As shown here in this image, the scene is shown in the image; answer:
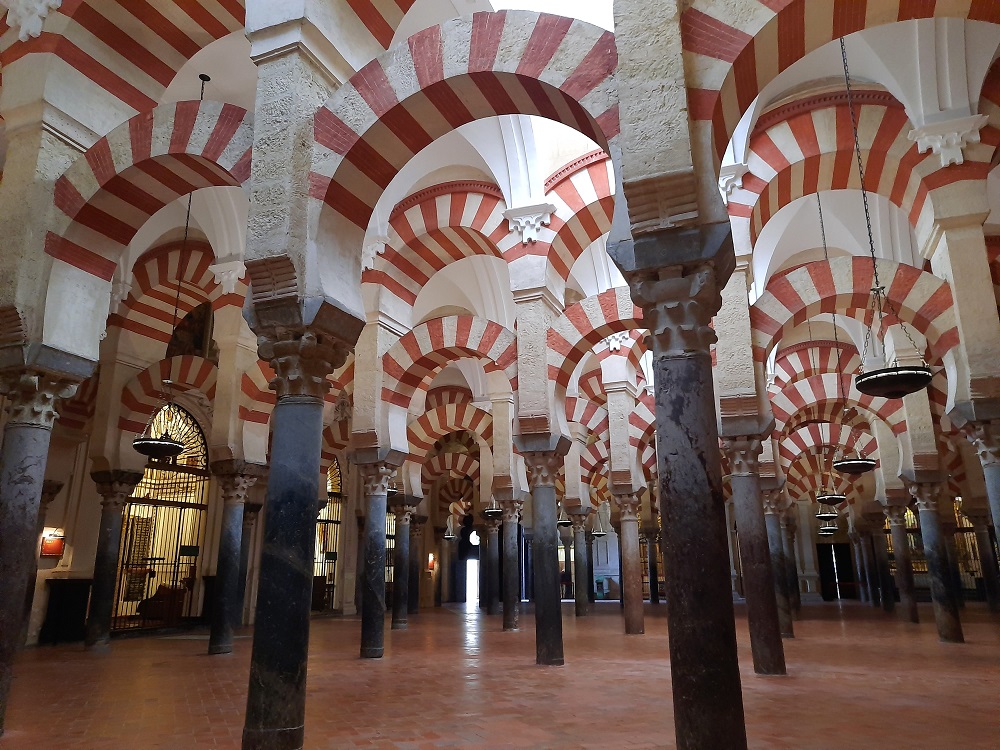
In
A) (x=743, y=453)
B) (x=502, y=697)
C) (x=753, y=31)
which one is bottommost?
(x=502, y=697)

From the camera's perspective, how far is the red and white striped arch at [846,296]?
22.4 ft

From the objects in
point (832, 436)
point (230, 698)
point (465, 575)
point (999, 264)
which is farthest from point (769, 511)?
point (465, 575)

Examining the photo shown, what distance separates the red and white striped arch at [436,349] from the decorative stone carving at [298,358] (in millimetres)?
4664

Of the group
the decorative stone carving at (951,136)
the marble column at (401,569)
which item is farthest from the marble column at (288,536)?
the marble column at (401,569)

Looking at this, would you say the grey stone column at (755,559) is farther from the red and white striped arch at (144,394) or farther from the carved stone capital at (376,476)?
the red and white striped arch at (144,394)

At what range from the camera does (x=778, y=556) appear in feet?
34.6

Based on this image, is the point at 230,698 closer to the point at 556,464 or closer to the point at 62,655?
the point at 556,464

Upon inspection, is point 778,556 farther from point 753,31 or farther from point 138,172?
point 138,172

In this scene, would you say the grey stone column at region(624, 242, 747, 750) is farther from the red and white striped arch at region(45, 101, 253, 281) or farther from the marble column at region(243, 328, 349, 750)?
the red and white striped arch at region(45, 101, 253, 281)

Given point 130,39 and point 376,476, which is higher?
point 130,39

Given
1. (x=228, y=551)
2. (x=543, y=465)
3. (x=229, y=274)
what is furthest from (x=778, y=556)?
(x=229, y=274)

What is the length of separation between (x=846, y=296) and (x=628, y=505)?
4847 millimetres

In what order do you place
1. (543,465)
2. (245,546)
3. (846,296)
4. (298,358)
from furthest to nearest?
1. (245,546)
2. (543,465)
3. (846,296)
4. (298,358)

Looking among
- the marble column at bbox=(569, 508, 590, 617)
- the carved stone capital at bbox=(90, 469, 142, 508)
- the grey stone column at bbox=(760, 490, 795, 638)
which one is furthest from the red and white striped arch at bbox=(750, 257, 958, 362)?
the carved stone capital at bbox=(90, 469, 142, 508)
